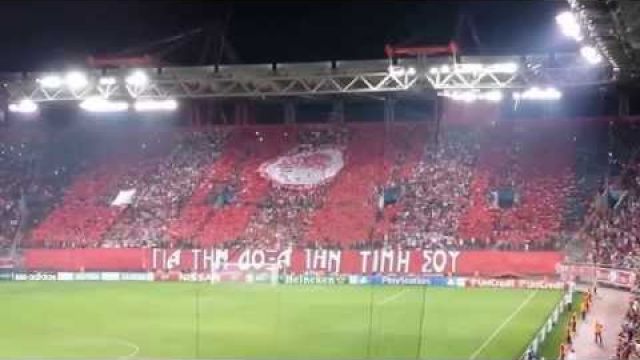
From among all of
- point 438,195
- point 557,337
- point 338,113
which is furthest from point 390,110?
point 557,337

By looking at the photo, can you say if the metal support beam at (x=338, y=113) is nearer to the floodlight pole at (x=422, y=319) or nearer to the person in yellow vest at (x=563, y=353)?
the floodlight pole at (x=422, y=319)

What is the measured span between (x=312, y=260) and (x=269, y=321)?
1260 centimetres

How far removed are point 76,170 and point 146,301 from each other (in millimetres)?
18878

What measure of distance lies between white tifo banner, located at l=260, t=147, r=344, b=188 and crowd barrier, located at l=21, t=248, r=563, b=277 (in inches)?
256

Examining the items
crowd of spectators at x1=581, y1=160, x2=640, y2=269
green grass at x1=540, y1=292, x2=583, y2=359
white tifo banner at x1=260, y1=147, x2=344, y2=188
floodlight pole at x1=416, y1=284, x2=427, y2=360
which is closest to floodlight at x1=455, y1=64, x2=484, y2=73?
floodlight pole at x1=416, y1=284, x2=427, y2=360

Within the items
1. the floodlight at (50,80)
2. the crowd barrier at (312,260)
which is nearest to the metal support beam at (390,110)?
the crowd barrier at (312,260)

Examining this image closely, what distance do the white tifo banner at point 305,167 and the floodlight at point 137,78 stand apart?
13802 mm

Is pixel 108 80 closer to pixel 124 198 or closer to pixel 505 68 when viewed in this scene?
pixel 124 198

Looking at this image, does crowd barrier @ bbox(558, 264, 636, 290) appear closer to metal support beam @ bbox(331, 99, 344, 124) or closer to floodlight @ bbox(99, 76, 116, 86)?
metal support beam @ bbox(331, 99, 344, 124)

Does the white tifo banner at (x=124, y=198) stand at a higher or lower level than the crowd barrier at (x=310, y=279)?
higher

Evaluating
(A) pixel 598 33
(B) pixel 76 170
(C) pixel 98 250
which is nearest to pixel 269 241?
(C) pixel 98 250

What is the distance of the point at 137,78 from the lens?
36562mm

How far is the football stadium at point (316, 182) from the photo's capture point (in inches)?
1115

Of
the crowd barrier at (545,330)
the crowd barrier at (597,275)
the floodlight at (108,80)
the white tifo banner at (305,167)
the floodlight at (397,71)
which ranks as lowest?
the crowd barrier at (545,330)
